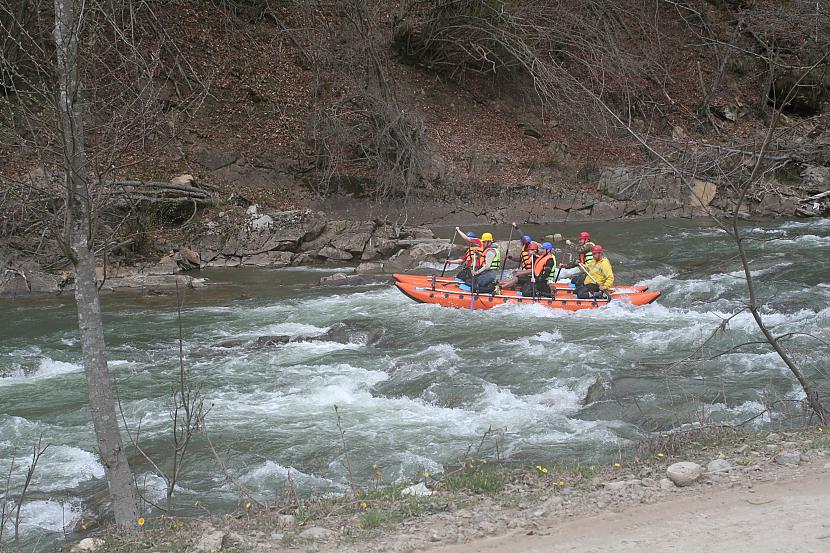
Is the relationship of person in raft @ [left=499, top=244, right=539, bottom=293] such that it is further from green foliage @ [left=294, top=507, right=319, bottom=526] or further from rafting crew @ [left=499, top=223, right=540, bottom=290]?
green foliage @ [left=294, top=507, right=319, bottom=526]

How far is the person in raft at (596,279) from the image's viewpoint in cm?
1317

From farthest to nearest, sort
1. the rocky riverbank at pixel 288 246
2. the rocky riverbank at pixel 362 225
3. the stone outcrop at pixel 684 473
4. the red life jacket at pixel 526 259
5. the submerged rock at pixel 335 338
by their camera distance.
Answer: the rocky riverbank at pixel 288 246, the rocky riverbank at pixel 362 225, the red life jacket at pixel 526 259, the submerged rock at pixel 335 338, the stone outcrop at pixel 684 473

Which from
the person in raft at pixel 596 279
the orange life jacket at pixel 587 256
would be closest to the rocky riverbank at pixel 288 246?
the orange life jacket at pixel 587 256

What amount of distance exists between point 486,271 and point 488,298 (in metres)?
0.70

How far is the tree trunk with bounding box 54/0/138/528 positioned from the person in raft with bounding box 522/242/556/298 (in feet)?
30.8

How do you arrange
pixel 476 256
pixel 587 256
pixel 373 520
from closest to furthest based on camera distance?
1. pixel 373 520
2. pixel 587 256
3. pixel 476 256

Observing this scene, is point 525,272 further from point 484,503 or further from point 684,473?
point 484,503

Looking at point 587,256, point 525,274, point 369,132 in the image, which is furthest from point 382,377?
point 369,132

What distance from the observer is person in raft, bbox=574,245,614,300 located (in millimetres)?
13172

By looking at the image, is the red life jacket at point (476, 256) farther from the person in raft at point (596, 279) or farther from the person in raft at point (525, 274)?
the person in raft at point (596, 279)

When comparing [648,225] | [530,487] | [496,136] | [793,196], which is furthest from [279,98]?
[530,487]

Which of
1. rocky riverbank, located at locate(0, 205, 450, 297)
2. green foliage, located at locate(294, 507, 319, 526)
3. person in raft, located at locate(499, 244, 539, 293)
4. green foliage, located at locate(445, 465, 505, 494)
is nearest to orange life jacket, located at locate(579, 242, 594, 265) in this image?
person in raft, located at locate(499, 244, 539, 293)

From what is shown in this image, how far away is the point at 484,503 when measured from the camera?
4555 millimetres

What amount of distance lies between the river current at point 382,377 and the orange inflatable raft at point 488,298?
0.67 feet
